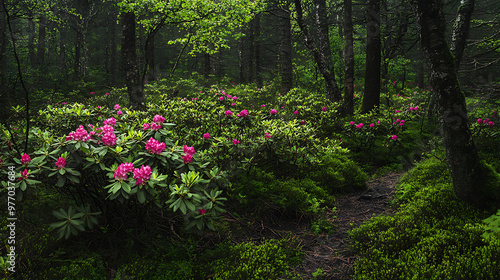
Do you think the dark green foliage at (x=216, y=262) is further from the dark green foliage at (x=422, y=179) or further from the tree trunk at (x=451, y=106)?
the tree trunk at (x=451, y=106)

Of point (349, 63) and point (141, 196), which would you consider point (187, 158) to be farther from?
point (349, 63)

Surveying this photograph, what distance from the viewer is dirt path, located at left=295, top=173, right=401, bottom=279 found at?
2887 mm

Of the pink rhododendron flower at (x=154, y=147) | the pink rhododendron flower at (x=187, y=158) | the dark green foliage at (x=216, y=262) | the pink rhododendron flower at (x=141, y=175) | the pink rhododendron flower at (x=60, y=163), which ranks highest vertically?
the pink rhododendron flower at (x=154, y=147)

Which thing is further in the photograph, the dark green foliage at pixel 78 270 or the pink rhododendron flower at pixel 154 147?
the pink rhododendron flower at pixel 154 147

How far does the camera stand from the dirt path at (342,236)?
9.47ft

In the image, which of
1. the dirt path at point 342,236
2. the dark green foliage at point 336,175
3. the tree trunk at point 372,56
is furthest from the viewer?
the tree trunk at point 372,56

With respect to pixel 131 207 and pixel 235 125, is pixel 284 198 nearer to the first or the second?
pixel 235 125

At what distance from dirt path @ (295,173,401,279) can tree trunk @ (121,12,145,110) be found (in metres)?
5.48

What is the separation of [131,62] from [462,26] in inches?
347

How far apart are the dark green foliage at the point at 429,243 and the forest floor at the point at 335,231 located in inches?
8.4

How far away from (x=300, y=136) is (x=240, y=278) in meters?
3.09

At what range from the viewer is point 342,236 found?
3.56 metres

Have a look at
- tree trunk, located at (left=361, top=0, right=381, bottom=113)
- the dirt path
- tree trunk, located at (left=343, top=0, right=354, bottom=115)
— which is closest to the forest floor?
the dirt path

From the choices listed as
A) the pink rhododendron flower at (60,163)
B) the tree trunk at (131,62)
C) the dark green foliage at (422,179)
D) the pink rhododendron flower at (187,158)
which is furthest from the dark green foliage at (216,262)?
the tree trunk at (131,62)
